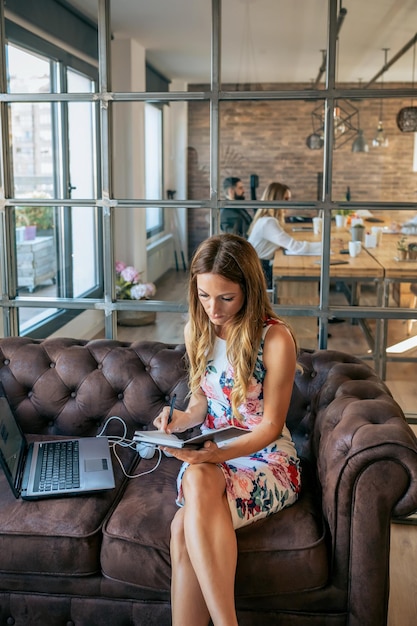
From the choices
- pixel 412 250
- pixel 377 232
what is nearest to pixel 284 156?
pixel 377 232

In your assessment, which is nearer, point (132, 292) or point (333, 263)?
point (333, 263)

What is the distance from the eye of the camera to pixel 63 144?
4766 millimetres

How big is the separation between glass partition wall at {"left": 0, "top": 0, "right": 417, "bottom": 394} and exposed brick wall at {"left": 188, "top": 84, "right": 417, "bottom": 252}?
2 cm

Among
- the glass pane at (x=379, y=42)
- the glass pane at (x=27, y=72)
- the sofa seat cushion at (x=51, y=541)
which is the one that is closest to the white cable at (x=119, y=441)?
the sofa seat cushion at (x=51, y=541)

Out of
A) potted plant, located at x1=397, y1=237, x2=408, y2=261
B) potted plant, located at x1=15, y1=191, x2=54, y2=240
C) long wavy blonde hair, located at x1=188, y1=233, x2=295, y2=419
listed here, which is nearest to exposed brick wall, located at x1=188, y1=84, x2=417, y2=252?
potted plant, located at x1=397, y1=237, x2=408, y2=261

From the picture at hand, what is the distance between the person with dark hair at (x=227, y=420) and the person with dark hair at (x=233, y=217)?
0.63 metres

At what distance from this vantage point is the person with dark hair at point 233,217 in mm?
2711

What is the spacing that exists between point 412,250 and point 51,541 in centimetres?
187

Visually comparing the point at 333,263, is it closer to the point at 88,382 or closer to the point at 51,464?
the point at 88,382

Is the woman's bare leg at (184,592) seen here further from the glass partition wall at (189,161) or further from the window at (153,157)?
the window at (153,157)

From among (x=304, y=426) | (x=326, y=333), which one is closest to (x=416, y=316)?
(x=326, y=333)

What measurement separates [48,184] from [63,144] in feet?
0.97

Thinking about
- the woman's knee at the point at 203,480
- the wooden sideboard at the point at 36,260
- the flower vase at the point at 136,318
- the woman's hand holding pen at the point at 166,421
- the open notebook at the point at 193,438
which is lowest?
the woman's knee at the point at 203,480

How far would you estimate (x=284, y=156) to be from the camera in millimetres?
5465
